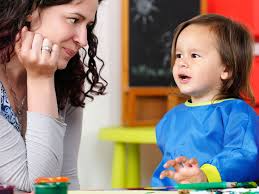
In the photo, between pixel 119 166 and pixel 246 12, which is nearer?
pixel 119 166

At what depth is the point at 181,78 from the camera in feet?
5.26

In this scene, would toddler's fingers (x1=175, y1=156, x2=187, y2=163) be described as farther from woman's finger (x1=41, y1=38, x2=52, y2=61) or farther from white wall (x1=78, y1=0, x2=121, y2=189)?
white wall (x1=78, y1=0, x2=121, y2=189)

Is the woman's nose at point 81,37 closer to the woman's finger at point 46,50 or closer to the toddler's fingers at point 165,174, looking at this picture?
the woman's finger at point 46,50

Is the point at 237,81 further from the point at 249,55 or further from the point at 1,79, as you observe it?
the point at 1,79

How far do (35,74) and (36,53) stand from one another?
0.05 meters

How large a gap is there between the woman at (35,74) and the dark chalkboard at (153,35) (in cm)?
188

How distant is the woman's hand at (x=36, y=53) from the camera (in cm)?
139

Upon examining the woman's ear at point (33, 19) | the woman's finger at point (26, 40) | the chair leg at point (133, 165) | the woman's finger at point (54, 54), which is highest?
the woman's ear at point (33, 19)

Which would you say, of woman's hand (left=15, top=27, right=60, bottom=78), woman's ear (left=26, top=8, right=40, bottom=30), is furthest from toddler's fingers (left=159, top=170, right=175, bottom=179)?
woman's ear (left=26, top=8, right=40, bottom=30)

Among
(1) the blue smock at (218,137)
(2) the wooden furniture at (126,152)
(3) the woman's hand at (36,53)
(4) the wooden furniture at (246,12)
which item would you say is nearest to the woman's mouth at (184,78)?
(1) the blue smock at (218,137)

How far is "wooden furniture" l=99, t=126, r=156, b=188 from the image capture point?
9.90ft

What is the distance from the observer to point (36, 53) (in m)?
1.39

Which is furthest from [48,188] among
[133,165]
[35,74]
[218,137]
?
[133,165]

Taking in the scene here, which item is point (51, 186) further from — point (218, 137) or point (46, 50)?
point (218, 137)
